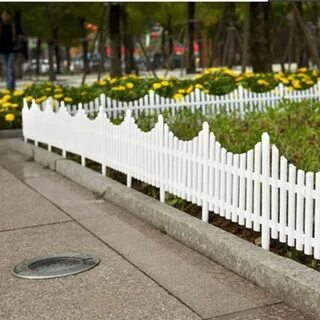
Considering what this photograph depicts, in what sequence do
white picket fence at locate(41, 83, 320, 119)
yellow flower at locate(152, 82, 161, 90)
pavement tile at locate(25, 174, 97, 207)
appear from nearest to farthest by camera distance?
pavement tile at locate(25, 174, 97, 207) → white picket fence at locate(41, 83, 320, 119) → yellow flower at locate(152, 82, 161, 90)

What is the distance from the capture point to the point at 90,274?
477 centimetres

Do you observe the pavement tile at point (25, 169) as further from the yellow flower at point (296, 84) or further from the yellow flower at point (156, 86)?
the yellow flower at point (296, 84)

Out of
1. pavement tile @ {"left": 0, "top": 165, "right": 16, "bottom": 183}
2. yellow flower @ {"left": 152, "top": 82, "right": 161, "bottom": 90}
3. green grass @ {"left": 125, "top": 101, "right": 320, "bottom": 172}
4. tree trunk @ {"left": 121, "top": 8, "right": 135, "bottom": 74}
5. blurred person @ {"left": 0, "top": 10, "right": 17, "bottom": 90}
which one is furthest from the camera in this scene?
tree trunk @ {"left": 121, "top": 8, "right": 135, "bottom": 74}

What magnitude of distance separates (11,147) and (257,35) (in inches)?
327

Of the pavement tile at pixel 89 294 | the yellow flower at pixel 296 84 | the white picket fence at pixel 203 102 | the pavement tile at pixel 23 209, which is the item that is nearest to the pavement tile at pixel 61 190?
the pavement tile at pixel 23 209

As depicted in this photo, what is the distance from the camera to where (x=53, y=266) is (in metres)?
5.00

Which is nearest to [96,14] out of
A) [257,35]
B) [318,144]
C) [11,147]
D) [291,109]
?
[257,35]

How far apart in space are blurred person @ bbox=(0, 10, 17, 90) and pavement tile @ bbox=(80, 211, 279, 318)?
1041 cm

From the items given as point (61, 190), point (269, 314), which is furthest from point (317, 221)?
point (61, 190)

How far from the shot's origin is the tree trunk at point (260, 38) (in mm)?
16891

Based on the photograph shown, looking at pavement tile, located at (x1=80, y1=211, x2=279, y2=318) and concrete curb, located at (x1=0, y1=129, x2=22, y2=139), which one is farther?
concrete curb, located at (x1=0, y1=129, x2=22, y2=139)

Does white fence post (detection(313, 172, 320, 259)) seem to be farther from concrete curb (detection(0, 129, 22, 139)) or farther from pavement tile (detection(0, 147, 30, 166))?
concrete curb (detection(0, 129, 22, 139))

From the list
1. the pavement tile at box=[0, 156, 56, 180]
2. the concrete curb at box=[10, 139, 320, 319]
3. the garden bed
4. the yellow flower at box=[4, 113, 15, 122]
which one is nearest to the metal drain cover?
the concrete curb at box=[10, 139, 320, 319]

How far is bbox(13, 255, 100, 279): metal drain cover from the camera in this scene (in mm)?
4785
